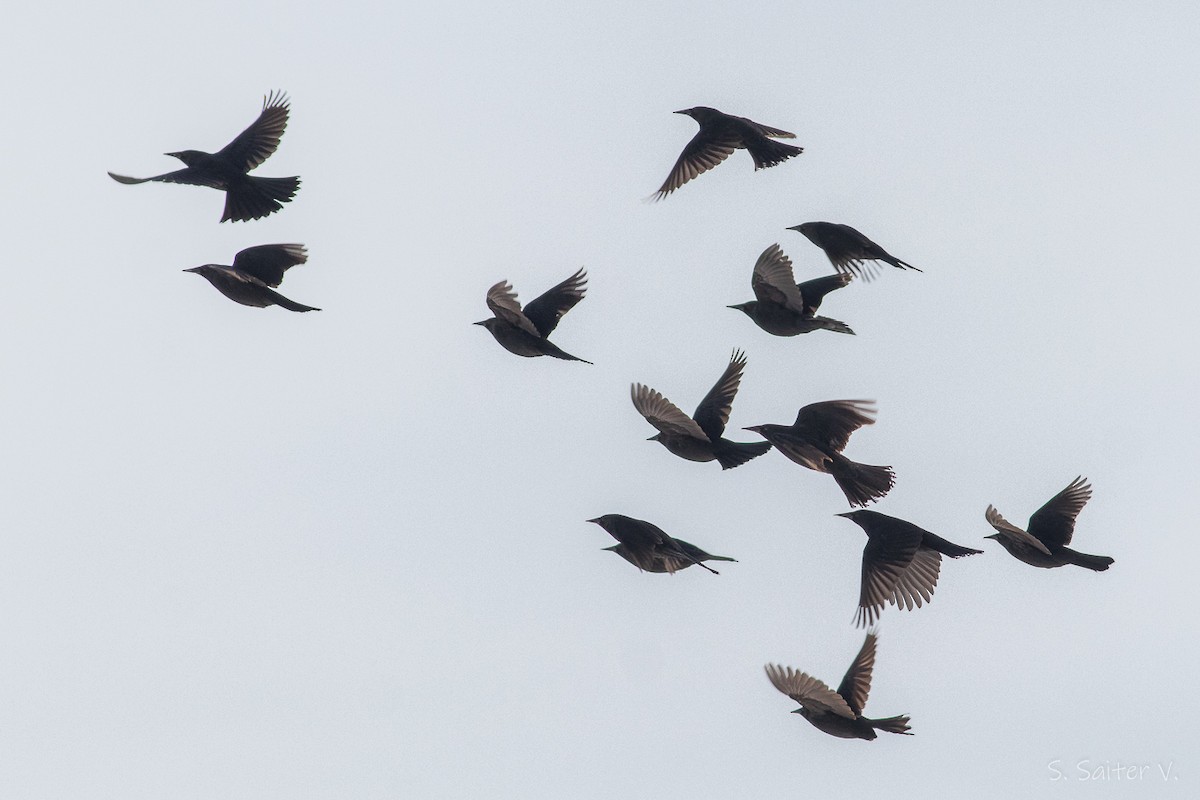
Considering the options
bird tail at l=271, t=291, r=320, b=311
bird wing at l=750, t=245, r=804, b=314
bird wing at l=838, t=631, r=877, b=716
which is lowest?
bird wing at l=838, t=631, r=877, b=716

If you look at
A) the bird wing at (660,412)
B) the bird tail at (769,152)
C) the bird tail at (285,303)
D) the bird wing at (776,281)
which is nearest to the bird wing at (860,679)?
the bird wing at (660,412)

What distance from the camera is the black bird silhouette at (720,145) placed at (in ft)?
57.1

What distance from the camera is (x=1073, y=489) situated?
16.4 m

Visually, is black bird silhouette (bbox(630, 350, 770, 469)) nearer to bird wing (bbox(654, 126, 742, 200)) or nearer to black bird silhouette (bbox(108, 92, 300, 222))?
bird wing (bbox(654, 126, 742, 200))

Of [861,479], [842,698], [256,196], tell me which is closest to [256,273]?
[256,196]

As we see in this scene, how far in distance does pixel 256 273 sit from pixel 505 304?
7.85ft

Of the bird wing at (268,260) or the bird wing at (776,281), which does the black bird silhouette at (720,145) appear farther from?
the bird wing at (268,260)

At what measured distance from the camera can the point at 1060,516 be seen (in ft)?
53.4

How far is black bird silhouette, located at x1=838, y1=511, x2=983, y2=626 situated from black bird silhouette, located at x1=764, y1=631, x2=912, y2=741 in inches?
28.5

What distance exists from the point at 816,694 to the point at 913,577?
4.67 feet

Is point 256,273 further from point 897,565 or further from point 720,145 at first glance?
point 897,565

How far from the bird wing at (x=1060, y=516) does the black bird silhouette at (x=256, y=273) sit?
7.21 metres

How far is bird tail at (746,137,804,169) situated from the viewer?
17.3 meters

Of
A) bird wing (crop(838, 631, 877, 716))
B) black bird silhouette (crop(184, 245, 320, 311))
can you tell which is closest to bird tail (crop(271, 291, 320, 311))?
black bird silhouette (crop(184, 245, 320, 311))
